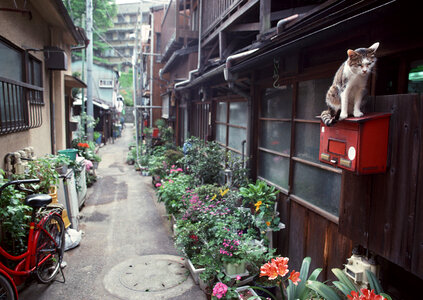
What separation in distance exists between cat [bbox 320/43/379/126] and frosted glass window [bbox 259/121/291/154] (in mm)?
→ 2407

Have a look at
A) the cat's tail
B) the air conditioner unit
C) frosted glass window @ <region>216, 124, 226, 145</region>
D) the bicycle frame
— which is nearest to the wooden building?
frosted glass window @ <region>216, 124, 226, 145</region>

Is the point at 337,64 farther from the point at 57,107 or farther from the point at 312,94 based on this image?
the point at 57,107

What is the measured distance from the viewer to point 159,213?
8.47 metres

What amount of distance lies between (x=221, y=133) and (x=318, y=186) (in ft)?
16.4

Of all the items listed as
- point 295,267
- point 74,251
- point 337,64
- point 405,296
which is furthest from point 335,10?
point 74,251

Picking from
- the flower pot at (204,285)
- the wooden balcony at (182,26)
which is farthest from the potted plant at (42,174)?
the wooden balcony at (182,26)

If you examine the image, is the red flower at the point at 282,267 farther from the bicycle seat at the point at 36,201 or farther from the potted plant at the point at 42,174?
the potted plant at the point at 42,174

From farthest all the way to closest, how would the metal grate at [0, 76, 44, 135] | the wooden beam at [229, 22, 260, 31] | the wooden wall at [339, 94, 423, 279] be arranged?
1. the wooden beam at [229, 22, 260, 31]
2. the metal grate at [0, 76, 44, 135]
3. the wooden wall at [339, 94, 423, 279]

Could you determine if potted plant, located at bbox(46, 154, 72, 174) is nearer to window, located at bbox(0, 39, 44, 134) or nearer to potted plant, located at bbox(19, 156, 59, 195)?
window, located at bbox(0, 39, 44, 134)

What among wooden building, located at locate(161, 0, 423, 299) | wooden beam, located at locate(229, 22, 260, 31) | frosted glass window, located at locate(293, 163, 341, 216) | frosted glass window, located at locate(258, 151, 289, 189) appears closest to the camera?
wooden building, located at locate(161, 0, 423, 299)

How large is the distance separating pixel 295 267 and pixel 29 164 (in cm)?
484

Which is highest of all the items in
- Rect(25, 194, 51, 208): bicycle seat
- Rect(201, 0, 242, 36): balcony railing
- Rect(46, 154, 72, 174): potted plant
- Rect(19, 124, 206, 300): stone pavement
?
Rect(201, 0, 242, 36): balcony railing

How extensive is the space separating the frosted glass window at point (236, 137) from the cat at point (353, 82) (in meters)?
4.32

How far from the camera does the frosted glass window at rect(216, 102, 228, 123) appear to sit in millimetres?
8438
